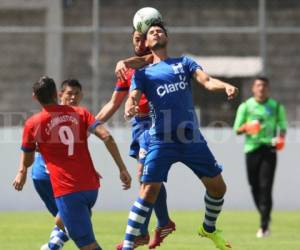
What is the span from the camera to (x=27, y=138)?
11.1 m

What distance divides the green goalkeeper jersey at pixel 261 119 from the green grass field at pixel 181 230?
1293mm

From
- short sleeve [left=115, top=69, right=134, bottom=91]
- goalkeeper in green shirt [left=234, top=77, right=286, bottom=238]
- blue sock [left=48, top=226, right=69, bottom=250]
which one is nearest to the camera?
blue sock [left=48, top=226, right=69, bottom=250]

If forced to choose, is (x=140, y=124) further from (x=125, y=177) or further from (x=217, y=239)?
(x=125, y=177)

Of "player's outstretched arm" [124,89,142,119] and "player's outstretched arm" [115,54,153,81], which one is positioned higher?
"player's outstretched arm" [115,54,153,81]

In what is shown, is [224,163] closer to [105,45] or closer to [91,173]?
[105,45]

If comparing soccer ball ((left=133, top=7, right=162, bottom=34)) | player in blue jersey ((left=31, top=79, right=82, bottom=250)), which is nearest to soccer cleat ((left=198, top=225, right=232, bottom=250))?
player in blue jersey ((left=31, top=79, right=82, bottom=250))

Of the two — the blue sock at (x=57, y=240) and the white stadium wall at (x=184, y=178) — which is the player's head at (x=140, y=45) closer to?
the blue sock at (x=57, y=240)

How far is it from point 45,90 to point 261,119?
696 cm

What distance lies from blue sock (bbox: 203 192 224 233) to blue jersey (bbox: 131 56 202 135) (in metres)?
0.90

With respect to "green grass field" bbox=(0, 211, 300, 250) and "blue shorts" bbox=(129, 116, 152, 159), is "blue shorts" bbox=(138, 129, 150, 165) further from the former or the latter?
"green grass field" bbox=(0, 211, 300, 250)

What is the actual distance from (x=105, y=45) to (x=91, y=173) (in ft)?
34.6

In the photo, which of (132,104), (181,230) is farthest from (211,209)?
(181,230)

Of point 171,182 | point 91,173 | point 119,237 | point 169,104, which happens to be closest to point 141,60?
→ point 169,104

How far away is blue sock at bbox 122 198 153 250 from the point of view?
11.7 meters
